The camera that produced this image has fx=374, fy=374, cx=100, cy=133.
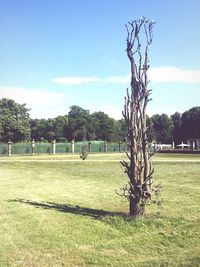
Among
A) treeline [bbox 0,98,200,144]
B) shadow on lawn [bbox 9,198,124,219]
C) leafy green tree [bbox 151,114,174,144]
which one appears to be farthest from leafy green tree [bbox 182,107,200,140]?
shadow on lawn [bbox 9,198,124,219]

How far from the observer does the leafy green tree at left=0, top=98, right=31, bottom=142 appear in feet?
257

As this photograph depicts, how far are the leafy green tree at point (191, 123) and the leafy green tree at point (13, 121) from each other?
1867 inches

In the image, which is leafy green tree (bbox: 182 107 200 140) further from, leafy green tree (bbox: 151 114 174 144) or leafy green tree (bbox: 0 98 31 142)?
leafy green tree (bbox: 0 98 31 142)

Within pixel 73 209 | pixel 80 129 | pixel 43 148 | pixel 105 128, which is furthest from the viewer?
pixel 105 128

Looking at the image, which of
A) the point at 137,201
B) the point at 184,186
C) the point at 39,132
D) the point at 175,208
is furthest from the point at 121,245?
the point at 39,132

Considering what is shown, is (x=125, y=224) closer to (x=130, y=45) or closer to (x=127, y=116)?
(x=127, y=116)

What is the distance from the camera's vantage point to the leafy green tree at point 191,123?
10525cm

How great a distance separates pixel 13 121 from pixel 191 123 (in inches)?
2099

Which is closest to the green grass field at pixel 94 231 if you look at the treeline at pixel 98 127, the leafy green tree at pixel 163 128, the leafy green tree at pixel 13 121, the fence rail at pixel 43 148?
the fence rail at pixel 43 148

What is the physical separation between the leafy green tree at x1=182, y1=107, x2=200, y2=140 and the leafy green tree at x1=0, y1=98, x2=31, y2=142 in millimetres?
47428

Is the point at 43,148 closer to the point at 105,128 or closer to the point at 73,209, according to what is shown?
the point at 73,209

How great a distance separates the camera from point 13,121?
79.4 meters

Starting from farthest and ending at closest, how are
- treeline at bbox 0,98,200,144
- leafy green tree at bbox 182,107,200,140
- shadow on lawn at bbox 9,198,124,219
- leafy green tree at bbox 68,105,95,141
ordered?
leafy green tree at bbox 68,105,95,141 → treeline at bbox 0,98,200,144 → leafy green tree at bbox 182,107,200,140 → shadow on lawn at bbox 9,198,124,219

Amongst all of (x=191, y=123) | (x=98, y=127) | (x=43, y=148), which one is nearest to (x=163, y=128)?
(x=191, y=123)
